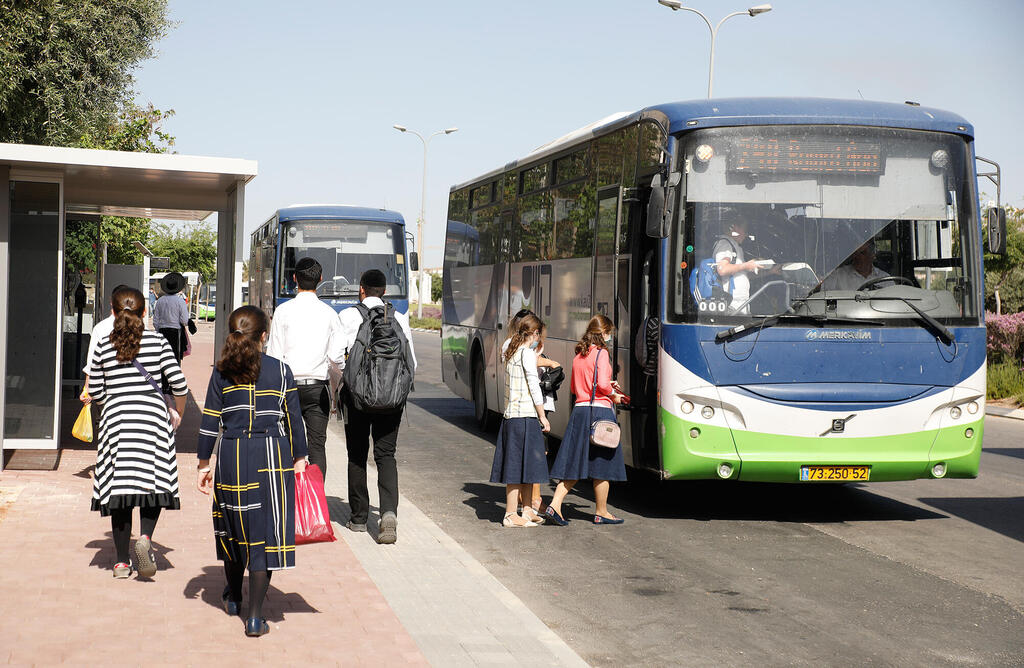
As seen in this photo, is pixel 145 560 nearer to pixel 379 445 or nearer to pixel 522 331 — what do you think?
pixel 379 445

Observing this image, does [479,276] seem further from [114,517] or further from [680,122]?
[114,517]

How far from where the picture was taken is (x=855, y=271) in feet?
31.3

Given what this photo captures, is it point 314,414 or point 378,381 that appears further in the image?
point 314,414

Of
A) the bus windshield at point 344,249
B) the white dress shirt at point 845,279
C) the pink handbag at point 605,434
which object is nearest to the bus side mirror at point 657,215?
the white dress shirt at point 845,279

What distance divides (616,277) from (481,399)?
6230 mm

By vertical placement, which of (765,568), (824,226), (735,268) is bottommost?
(765,568)

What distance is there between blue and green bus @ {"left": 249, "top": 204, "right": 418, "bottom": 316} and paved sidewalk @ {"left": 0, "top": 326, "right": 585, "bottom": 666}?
555 inches

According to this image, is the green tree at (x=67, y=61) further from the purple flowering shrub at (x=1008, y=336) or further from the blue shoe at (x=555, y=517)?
the purple flowering shrub at (x=1008, y=336)

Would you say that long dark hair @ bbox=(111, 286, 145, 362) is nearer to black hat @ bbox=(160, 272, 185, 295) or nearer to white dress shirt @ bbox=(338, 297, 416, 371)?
white dress shirt @ bbox=(338, 297, 416, 371)

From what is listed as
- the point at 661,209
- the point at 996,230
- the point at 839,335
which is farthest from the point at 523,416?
the point at 996,230

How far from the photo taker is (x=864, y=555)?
8.73 metres

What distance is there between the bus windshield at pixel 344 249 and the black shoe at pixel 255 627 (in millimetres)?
17362

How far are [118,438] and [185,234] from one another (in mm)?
88321

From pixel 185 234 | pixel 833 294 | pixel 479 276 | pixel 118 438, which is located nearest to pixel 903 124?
pixel 833 294
